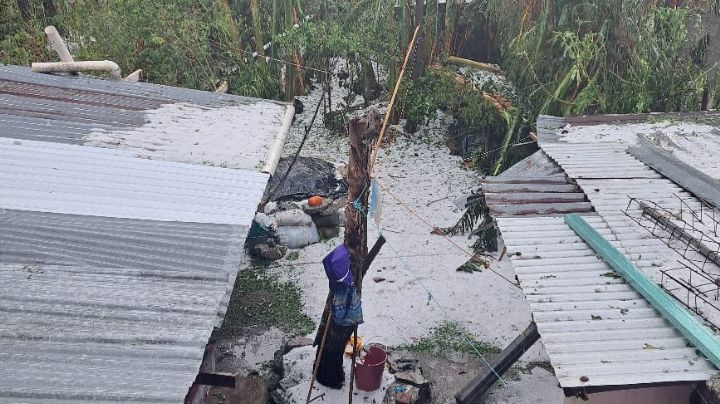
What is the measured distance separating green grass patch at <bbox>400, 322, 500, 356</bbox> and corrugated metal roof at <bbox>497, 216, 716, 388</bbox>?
245 centimetres

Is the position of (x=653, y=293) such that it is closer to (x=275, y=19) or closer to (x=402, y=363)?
(x=402, y=363)

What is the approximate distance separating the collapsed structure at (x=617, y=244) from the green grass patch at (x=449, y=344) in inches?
87.1

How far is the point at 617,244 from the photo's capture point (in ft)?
17.4

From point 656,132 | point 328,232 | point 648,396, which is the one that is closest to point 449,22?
point 328,232

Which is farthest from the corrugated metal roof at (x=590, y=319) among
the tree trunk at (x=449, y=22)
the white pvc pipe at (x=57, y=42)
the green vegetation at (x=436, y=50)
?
the tree trunk at (x=449, y=22)

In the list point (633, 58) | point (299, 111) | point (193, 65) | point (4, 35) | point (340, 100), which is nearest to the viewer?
point (633, 58)

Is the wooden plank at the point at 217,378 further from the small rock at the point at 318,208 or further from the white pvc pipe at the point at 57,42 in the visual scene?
the small rock at the point at 318,208

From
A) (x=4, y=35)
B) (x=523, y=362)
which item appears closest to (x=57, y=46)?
(x=4, y=35)

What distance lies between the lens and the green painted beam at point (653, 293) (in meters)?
3.98

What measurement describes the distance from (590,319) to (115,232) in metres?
3.60

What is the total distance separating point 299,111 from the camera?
547 inches

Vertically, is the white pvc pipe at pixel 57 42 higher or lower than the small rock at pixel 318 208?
higher

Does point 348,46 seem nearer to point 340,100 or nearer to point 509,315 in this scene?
point 340,100

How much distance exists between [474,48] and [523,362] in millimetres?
8796
